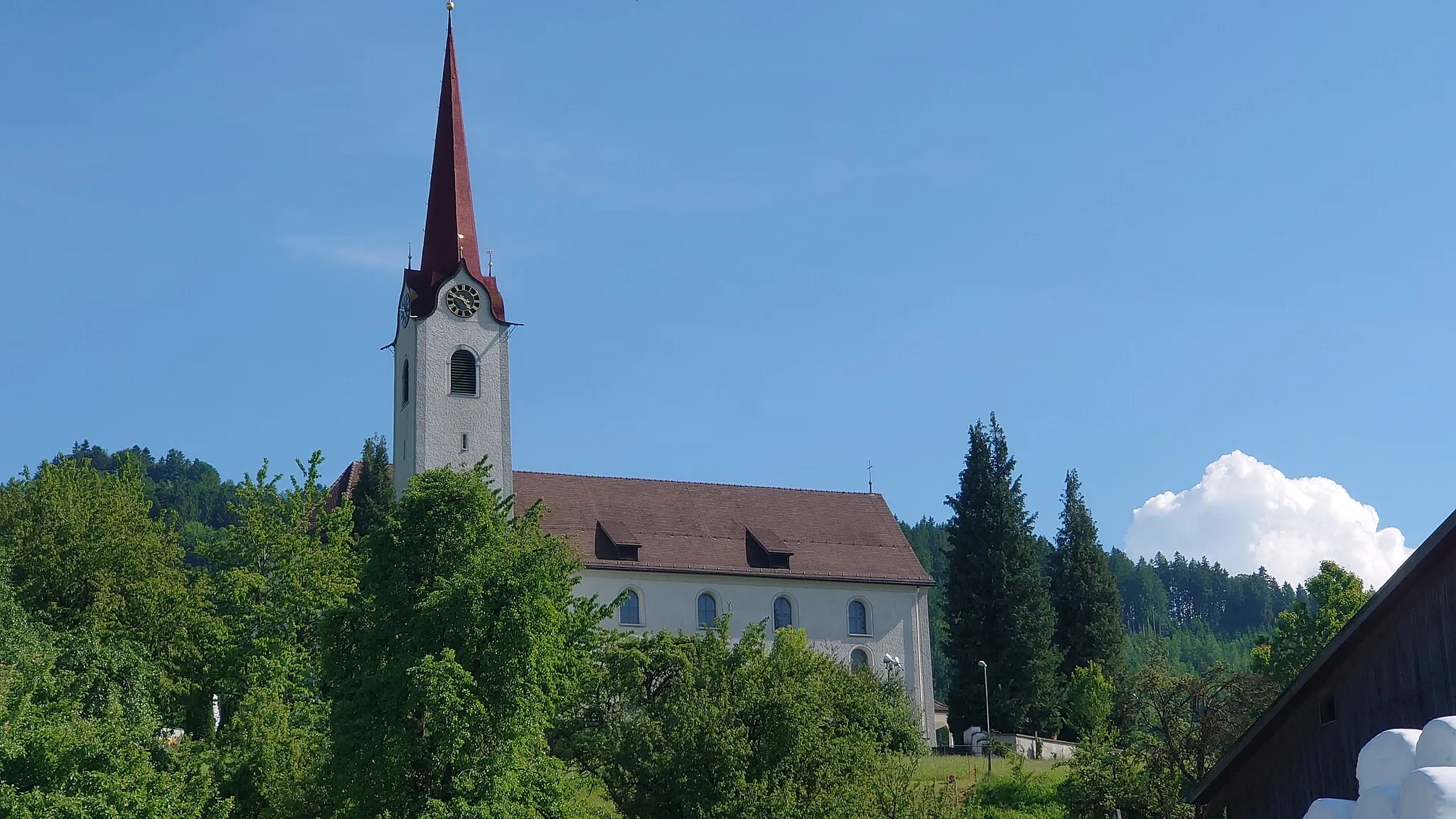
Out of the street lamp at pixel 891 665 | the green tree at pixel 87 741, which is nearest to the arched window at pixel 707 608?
the street lamp at pixel 891 665

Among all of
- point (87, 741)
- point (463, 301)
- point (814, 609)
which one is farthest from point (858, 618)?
point (87, 741)

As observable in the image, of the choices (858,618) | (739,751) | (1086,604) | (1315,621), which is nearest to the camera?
(739,751)

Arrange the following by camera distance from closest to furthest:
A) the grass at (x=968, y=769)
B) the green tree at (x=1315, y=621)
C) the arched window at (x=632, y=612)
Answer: the grass at (x=968, y=769) < the green tree at (x=1315, y=621) < the arched window at (x=632, y=612)

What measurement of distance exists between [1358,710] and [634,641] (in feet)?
79.8

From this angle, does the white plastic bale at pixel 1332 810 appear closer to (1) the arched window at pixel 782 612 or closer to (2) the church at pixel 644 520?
(2) the church at pixel 644 520

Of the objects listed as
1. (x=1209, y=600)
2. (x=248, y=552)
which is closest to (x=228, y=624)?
(x=248, y=552)

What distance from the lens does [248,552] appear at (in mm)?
35688

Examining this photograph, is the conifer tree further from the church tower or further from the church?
the church tower

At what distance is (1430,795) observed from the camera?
39.6 ft

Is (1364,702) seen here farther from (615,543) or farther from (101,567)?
(615,543)

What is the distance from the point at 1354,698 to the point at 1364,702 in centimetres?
19

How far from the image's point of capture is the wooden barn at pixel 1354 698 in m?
16.2

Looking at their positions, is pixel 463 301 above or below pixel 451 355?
above

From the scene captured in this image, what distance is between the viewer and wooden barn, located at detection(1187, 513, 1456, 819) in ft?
53.2
